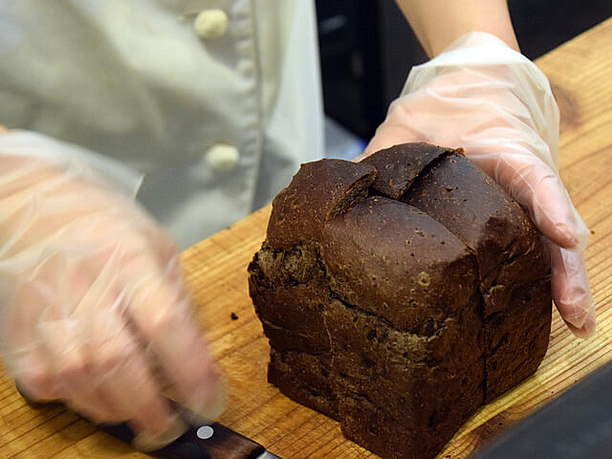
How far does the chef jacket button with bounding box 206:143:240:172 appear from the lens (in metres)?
1.96

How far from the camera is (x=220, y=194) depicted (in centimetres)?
204

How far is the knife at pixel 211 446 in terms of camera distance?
4.16 ft

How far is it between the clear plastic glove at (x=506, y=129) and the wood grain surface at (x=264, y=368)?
0.37 ft

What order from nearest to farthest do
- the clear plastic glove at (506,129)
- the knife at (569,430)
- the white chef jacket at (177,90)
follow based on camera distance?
the knife at (569,430) < the clear plastic glove at (506,129) < the white chef jacket at (177,90)

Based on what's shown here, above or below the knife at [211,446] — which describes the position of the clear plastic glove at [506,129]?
above

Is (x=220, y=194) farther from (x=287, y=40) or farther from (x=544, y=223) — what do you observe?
(x=544, y=223)

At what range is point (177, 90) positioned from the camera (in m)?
1.86

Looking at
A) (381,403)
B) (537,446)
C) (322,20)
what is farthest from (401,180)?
(322,20)

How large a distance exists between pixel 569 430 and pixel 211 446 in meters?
0.92

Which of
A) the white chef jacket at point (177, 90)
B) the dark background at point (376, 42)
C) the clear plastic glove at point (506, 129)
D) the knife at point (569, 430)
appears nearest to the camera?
the knife at point (569, 430)

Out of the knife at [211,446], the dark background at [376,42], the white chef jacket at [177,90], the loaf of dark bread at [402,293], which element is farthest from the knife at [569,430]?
the dark background at [376,42]

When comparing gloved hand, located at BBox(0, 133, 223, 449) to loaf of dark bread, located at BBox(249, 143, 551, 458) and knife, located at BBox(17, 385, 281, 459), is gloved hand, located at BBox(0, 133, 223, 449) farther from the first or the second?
loaf of dark bread, located at BBox(249, 143, 551, 458)

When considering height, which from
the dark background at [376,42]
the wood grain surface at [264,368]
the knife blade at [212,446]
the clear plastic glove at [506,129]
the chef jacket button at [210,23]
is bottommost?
the dark background at [376,42]

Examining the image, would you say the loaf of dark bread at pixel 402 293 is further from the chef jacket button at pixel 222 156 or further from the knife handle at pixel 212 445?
the chef jacket button at pixel 222 156
